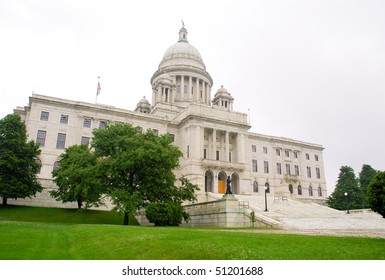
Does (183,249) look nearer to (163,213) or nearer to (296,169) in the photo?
(163,213)

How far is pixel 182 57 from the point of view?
261ft

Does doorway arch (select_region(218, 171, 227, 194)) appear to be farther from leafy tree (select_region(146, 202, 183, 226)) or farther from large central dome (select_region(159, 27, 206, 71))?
large central dome (select_region(159, 27, 206, 71))

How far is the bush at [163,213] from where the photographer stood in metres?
27.3

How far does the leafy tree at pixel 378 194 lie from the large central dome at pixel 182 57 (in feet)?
215

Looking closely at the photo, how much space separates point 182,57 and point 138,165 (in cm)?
5521

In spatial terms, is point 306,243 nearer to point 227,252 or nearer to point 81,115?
point 227,252

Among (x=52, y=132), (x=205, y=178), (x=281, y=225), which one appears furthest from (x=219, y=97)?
(x=281, y=225)

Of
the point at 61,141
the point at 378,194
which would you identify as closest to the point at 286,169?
the point at 61,141

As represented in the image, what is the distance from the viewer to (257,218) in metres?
28.1

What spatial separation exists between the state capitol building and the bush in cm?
1220

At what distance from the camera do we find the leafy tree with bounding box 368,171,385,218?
15.0 metres

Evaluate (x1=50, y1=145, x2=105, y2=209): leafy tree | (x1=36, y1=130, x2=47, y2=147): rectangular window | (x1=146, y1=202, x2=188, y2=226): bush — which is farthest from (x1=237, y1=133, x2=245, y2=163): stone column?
(x1=36, y1=130, x2=47, y2=147): rectangular window

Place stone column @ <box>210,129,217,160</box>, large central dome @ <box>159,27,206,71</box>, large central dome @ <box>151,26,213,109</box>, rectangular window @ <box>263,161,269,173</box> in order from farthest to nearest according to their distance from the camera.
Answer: large central dome @ <box>159,27,206,71</box>, large central dome @ <box>151,26,213,109</box>, rectangular window @ <box>263,161,269,173</box>, stone column @ <box>210,129,217,160</box>

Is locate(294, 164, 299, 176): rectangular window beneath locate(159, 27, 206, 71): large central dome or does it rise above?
beneath
